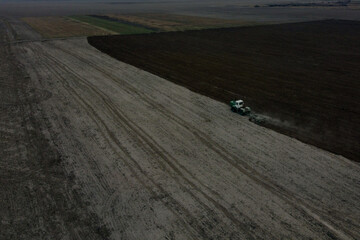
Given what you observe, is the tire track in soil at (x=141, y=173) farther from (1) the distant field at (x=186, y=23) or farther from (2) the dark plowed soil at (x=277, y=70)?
(1) the distant field at (x=186, y=23)

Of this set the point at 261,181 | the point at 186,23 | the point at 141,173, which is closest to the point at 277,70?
the point at 261,181

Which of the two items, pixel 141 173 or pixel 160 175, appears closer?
pixel 160 175

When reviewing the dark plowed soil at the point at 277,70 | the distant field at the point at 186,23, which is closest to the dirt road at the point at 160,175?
the dark plowed soil at the point at 277,70

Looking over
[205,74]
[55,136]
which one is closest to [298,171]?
[55,136]

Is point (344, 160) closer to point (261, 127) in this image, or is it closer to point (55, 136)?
point (261, 127)

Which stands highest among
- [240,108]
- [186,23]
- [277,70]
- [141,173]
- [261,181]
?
[186,23]

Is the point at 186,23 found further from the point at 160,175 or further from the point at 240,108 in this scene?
the point at 160,175

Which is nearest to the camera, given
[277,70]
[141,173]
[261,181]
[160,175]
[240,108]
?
[261,181]
